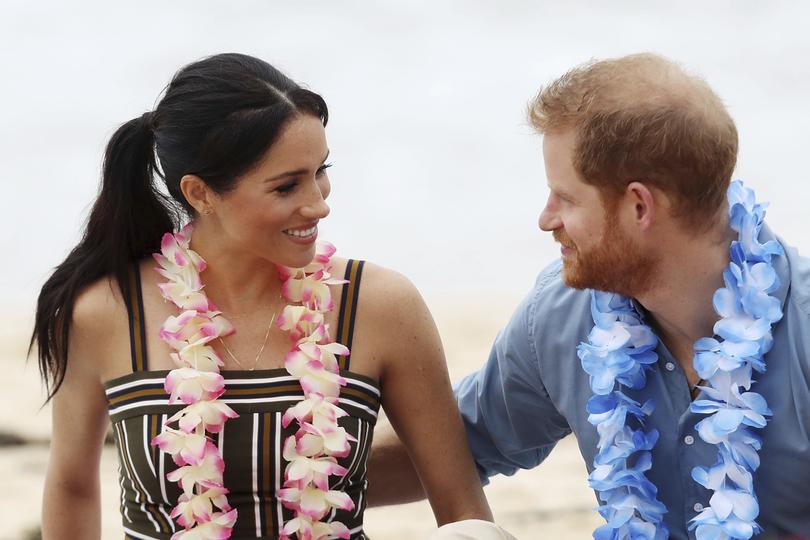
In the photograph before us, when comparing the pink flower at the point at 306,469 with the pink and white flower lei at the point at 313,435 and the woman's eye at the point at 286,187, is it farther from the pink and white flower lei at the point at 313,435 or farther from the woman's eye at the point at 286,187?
the woman's eye at the point at 286,187

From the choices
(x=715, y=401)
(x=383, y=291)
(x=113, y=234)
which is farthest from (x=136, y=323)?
(x=715, y=401)

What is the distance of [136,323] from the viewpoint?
101 inches

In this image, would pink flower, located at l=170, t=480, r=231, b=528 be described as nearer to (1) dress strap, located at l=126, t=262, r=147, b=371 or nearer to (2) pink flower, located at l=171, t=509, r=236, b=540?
(2) pink flower, located at l=171, t=509, r=236, b=540

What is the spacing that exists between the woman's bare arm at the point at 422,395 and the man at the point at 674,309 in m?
0.29

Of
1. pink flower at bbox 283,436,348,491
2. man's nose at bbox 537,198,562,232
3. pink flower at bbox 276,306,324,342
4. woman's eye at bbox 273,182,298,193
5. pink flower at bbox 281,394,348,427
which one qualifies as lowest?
pink flower at bbox 283,436,348,491

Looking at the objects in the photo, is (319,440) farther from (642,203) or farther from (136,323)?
(642,203)

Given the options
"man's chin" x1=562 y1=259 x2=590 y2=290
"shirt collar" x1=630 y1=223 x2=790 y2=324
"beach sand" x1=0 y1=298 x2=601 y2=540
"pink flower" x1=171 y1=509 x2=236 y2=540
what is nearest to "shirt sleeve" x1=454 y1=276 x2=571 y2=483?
"man's chin" x1=562 y1=259 x2=590 y2=290

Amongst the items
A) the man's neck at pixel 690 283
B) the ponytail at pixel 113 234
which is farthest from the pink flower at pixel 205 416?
the man's neck at pixel 690 283

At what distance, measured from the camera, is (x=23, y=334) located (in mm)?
5832

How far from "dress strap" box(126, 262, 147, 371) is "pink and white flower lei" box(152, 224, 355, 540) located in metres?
0.06

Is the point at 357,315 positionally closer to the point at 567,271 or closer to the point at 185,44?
the point at 567,271

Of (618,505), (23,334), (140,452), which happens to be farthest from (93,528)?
(23,334)

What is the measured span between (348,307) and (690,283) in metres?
0.71

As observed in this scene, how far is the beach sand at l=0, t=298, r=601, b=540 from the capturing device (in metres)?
4.19
